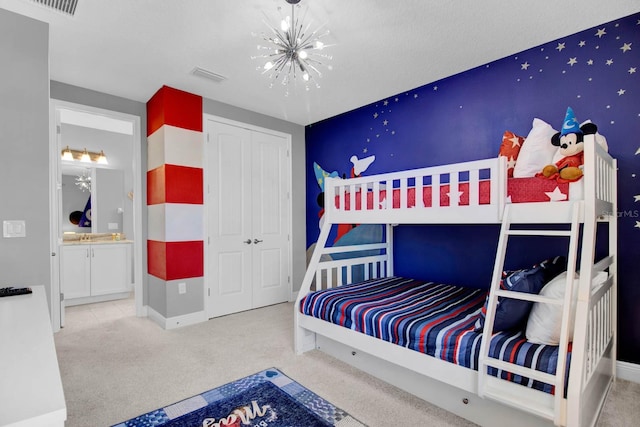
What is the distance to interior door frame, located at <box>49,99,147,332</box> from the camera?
320cm

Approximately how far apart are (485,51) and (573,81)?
2.19 feet

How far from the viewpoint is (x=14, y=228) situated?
2031 mm

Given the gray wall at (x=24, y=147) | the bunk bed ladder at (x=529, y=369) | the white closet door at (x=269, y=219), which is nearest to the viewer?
the bunk bed ladder at (x=529, y=369)

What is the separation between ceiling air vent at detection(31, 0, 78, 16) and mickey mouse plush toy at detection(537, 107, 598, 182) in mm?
2980

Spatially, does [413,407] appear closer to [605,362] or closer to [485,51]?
[605,362]

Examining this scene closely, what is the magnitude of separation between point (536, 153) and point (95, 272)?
5015mm

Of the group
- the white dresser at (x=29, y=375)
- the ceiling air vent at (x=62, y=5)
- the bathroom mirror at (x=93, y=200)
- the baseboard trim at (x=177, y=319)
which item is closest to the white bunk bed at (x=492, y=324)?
the baseboard trim at (x=177, y=319)

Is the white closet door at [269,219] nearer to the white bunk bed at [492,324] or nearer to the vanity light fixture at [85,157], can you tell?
the white bunk bed at [492,324]

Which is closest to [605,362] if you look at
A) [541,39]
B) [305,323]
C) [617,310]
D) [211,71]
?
[617,310]

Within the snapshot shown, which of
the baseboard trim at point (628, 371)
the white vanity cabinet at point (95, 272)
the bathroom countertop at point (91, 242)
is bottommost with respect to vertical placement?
the baseboard trim at point (628, 371)

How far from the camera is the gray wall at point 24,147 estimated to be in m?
2.00

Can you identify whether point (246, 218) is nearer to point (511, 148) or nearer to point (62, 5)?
point (62, 5)

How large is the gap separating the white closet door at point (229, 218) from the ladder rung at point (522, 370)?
2.90 m

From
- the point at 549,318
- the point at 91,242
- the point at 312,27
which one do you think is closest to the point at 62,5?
the point at 312,27
